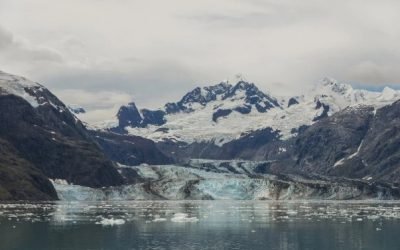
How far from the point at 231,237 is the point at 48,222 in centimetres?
5373

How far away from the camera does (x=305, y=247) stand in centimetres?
11025

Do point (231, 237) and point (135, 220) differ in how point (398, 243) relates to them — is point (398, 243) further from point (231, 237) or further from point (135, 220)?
point (135, 220)


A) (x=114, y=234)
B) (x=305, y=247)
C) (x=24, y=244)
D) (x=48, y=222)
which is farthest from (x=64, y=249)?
(x=48, y=222)

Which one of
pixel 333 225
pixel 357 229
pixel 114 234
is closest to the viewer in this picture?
pixel 114 234

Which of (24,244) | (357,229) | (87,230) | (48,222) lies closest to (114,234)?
(87,230)

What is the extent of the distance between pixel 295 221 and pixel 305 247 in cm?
5656

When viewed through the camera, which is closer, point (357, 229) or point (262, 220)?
point (357, 229)

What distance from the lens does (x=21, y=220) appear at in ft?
544

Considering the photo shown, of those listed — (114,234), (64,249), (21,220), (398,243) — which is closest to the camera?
(64,249)

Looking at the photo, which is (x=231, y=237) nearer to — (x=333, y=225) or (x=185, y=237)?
(x=185, y=237)

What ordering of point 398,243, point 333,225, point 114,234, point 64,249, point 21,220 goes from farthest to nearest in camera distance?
point 21,220 < point 333,225 < point 114,234 < point 398,243 < point 64,249

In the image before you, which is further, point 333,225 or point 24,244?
point 333,225

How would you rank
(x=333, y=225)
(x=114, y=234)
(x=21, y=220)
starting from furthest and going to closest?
1. (x=21, y=220)
2. (x=333, y=225)
3. (x=114, y=234)

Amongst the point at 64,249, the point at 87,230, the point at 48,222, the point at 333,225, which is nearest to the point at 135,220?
the point at 48,222
